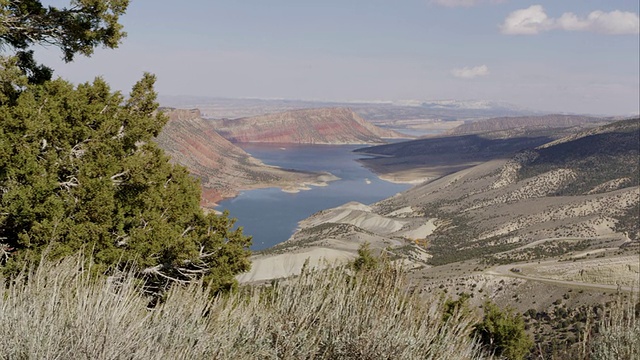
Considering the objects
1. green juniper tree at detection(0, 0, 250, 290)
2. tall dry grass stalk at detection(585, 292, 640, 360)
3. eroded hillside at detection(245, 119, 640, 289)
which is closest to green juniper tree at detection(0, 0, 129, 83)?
green juniper tree at detection(0, 0, 250, 290)

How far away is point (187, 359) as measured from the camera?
613 centimetres

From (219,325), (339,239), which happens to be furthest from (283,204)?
(219,325)

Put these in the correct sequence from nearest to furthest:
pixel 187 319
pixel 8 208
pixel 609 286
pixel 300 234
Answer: pixel 187 319
pixel 8 208
pixel 609 286
pixel 300 234

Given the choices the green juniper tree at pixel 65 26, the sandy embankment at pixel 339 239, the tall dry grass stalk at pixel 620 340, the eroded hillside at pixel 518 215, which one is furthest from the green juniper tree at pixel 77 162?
the eroded hillside at pixel 518 215

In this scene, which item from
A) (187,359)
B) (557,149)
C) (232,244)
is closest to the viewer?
(187,359)

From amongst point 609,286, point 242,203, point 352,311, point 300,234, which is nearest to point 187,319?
Result: point 352,311

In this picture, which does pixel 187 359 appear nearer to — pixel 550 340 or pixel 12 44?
pixel 12 44

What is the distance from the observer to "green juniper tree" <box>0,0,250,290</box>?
11.7 metres

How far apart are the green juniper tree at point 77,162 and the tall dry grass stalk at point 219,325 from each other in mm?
3038

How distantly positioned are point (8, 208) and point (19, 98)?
2855 mm

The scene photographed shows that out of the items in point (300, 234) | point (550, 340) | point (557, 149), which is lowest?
point (300, 234)

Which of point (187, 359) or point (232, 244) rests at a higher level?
point (187, 359)

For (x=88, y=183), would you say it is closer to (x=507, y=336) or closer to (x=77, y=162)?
(x=77, y=162)

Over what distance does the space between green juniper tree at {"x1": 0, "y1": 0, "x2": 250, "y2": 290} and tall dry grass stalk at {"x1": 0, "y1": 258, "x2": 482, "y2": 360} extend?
3038 millimetres
